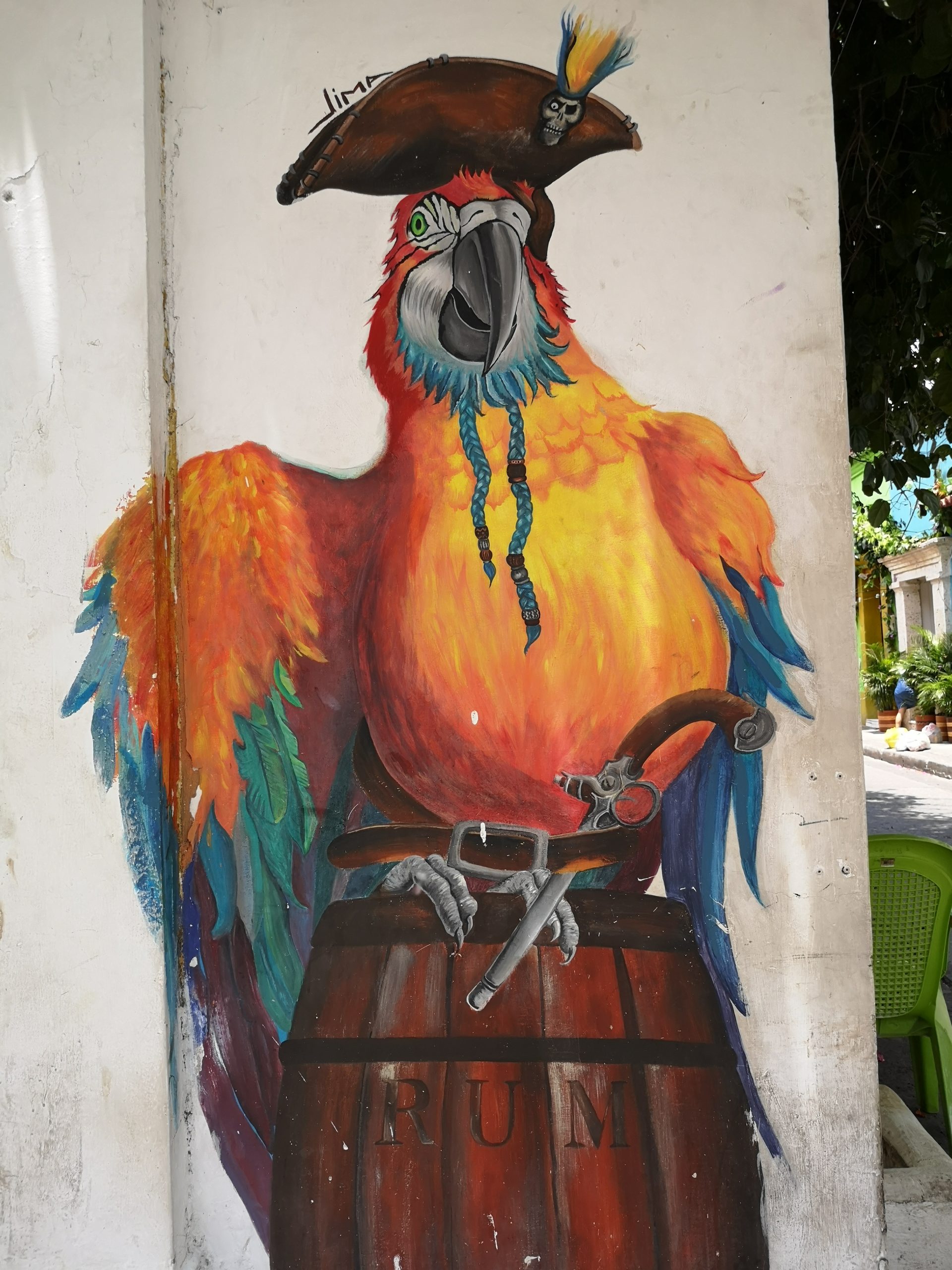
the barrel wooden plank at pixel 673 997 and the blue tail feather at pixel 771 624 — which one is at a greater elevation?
the blue tail feather at pixel 771 624

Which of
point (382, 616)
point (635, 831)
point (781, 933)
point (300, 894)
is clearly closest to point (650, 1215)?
point (781, 933)

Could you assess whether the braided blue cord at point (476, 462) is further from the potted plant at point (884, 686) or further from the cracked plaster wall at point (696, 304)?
the potted plant at point (884, 686)

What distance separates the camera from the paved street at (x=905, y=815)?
4.27 m

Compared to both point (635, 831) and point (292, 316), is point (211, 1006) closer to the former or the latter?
point (635, 831)

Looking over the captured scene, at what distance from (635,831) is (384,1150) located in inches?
39.0

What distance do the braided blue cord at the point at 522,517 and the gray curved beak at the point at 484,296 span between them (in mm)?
181

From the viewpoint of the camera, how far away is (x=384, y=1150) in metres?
2.37

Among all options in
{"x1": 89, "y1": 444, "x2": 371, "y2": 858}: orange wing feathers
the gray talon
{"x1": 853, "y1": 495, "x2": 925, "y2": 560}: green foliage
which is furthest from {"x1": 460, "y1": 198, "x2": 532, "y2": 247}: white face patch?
{"x1": 853, "y1": 495, "x2": 925, "y2": 560}: green foliage

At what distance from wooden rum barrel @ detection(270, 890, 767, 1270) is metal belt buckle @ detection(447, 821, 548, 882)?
0.22ft

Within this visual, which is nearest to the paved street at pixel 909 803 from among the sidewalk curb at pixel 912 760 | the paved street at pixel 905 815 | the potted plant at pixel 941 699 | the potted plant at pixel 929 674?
the paved street at pixel 905 815

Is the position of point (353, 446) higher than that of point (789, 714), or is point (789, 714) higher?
point (353, 446)

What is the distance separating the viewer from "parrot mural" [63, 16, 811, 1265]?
244 cm

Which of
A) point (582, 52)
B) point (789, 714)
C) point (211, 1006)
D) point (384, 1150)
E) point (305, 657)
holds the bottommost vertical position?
point (384, 1150)

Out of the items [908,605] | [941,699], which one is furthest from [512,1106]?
[908,605]
